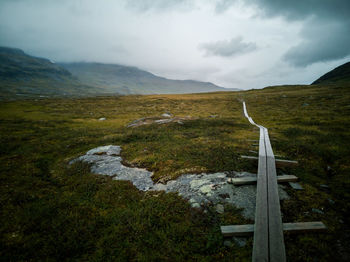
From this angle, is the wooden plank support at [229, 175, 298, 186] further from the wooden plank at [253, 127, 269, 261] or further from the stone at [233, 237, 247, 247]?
the stone at [233, 237, 247, 247]

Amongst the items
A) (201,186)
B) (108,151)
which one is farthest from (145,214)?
(108,151)

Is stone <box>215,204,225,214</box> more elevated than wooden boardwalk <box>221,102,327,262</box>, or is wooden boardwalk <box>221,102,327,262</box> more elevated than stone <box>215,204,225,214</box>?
wooden boardwalk <box>221,102,327,262</box>

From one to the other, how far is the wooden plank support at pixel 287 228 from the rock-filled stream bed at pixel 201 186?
86 cm

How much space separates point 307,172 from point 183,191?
776cm

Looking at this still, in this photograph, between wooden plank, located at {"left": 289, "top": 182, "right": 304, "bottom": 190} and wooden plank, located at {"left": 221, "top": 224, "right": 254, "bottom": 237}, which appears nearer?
Answer: wooden plank, located at {"left": 221, "top": 224, "right": 254, "bottom": 237}

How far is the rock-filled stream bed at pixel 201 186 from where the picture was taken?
22.1 feet

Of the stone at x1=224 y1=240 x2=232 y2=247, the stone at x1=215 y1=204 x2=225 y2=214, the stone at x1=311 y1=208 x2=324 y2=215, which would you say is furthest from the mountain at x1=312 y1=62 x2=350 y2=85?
the stone at x1=224 y1=240 x2=232 y2=247

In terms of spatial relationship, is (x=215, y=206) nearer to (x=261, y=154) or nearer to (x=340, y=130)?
(x=261, y=154)

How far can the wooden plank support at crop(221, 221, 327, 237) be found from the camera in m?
5.00

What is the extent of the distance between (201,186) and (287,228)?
368cm

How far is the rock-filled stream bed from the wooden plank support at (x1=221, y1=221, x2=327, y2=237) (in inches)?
33.8

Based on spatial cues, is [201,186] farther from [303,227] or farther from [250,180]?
[303,227]

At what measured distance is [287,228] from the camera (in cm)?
503

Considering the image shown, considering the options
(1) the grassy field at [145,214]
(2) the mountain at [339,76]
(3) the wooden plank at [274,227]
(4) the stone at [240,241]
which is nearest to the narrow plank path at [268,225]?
(3) the wooden plank at [274,227]
